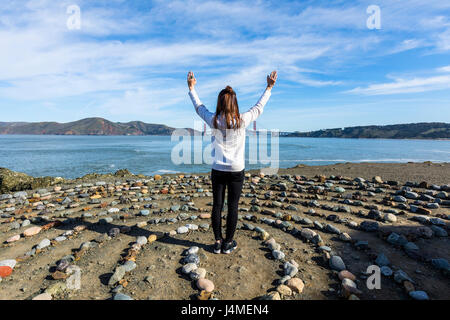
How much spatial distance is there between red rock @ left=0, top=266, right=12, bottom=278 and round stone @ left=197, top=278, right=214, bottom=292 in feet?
8.82

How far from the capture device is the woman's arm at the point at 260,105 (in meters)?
3.37

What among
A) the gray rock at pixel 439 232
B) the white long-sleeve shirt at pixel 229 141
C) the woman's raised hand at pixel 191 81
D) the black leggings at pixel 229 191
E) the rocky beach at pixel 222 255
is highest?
the woman's raised hand at pixel 191 81

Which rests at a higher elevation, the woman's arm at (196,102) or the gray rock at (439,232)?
the woman's arm at (196,102)

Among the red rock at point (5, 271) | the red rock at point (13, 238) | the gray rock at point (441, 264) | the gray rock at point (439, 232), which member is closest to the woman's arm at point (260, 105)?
the gray rock at point (441, 264)

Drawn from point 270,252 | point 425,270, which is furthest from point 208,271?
point 425,270

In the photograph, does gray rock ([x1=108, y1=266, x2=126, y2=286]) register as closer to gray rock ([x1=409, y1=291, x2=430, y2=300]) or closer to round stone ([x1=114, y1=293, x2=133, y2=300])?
round stone ([x1=114, y1=293, x2=133, y2=300])

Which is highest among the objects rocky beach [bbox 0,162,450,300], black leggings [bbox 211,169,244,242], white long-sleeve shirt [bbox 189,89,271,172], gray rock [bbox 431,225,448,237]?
white long-sleeve shirt [bbox 189,89,271,172]

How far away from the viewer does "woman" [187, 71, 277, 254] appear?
3.27 m

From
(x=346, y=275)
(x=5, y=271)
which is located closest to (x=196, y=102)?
(x=346, y=275)

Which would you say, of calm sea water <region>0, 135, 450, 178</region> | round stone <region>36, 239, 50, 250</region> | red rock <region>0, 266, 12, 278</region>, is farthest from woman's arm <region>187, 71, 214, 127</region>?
calm sea water <region>0, 135, 450, 178</region>

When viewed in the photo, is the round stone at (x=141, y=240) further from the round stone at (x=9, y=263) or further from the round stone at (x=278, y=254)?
the round stone at (x=278, y=254)

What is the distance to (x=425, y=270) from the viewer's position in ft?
11.3

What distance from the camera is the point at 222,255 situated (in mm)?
3936
